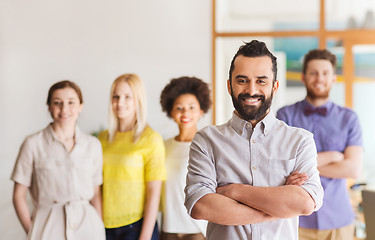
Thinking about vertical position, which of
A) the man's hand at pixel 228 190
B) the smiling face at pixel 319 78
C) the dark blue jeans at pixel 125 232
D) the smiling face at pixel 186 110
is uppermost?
the smiling face at pixel 319 78

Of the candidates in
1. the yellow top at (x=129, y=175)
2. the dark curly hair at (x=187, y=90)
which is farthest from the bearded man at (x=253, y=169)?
the dark curly hair at (x=187, y=90)

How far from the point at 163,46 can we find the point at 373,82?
7.18 ft

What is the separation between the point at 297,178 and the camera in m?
1.63

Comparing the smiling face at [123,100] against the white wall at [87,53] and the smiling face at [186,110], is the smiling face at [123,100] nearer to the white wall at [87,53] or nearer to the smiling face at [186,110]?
the smiling face at [186,110]

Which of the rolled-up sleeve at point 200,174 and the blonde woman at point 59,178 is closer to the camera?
the rolled-up sleeve at point 200,174

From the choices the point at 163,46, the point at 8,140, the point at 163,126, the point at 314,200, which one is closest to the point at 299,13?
the point at 163,46

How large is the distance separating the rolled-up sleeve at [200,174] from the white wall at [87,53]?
108 inches

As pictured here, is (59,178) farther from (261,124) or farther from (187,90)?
(261,124)

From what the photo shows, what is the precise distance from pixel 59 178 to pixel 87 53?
2.27 m

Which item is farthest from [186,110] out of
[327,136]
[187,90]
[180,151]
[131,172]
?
[327,136]

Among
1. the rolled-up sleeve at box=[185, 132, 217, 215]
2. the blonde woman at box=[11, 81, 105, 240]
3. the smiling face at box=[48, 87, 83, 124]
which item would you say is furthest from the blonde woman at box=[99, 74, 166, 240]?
the rolled-up sleeve at box=[185, 132, 217, 215]

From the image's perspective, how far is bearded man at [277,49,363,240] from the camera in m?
2.67

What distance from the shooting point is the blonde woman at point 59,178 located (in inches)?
97.6

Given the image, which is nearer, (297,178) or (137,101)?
(297,178)
